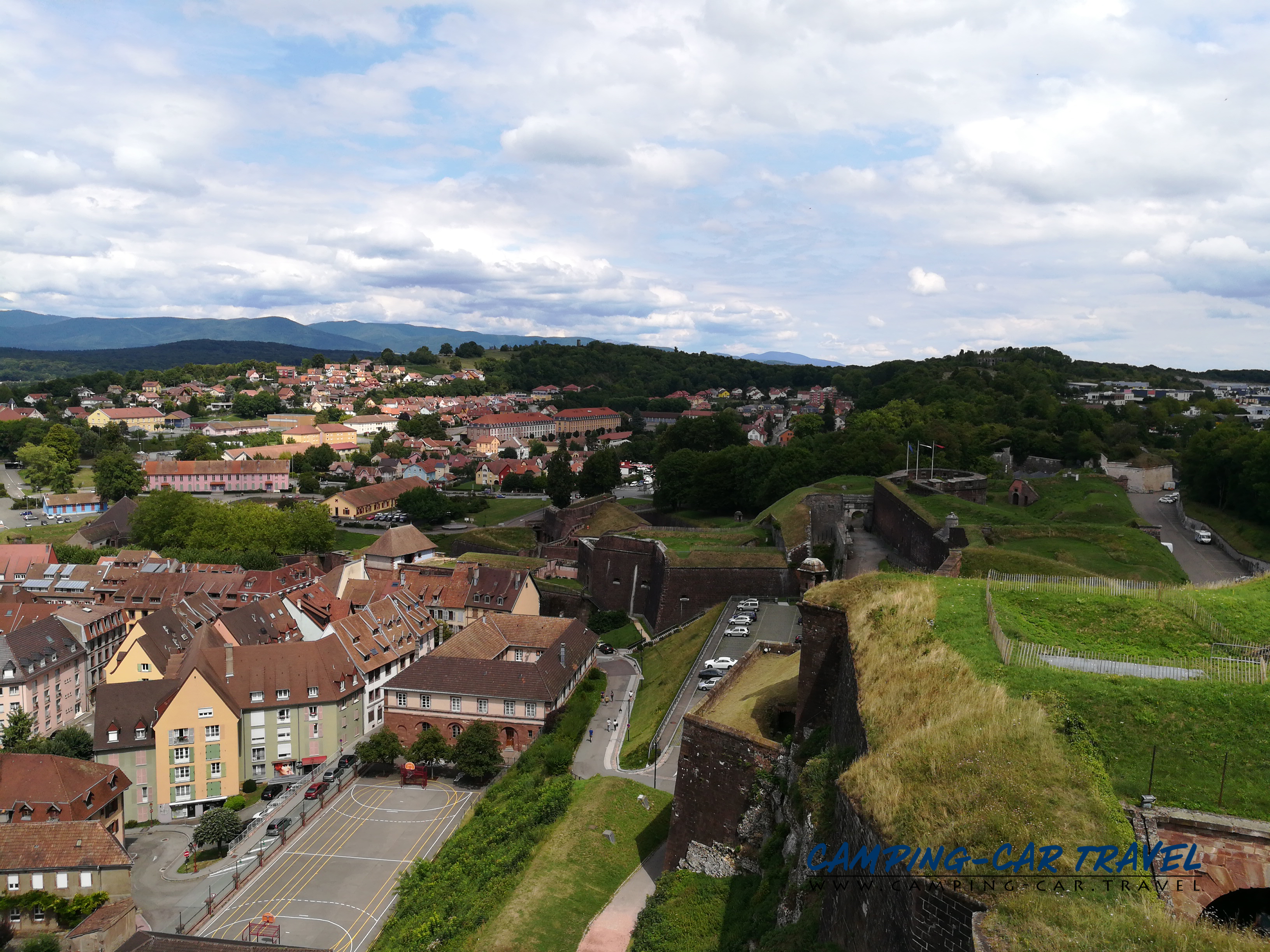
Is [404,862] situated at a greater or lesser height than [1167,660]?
lesser

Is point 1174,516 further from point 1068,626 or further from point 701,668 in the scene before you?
point 1068,626

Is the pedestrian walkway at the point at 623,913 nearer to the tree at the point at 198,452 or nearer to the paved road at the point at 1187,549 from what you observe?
the paved road at the point at 1187,549

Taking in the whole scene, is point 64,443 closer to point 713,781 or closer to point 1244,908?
point 713,781

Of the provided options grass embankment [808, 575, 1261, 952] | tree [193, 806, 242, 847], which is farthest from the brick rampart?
tree [193, 806, 242, 847]

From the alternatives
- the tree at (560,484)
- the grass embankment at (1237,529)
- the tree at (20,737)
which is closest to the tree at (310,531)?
the tree at (560,484)

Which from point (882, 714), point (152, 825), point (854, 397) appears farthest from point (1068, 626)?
point (854, 397)

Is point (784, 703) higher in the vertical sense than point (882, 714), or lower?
lower

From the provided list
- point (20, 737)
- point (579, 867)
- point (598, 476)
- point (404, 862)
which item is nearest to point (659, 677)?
point (404, 862)
